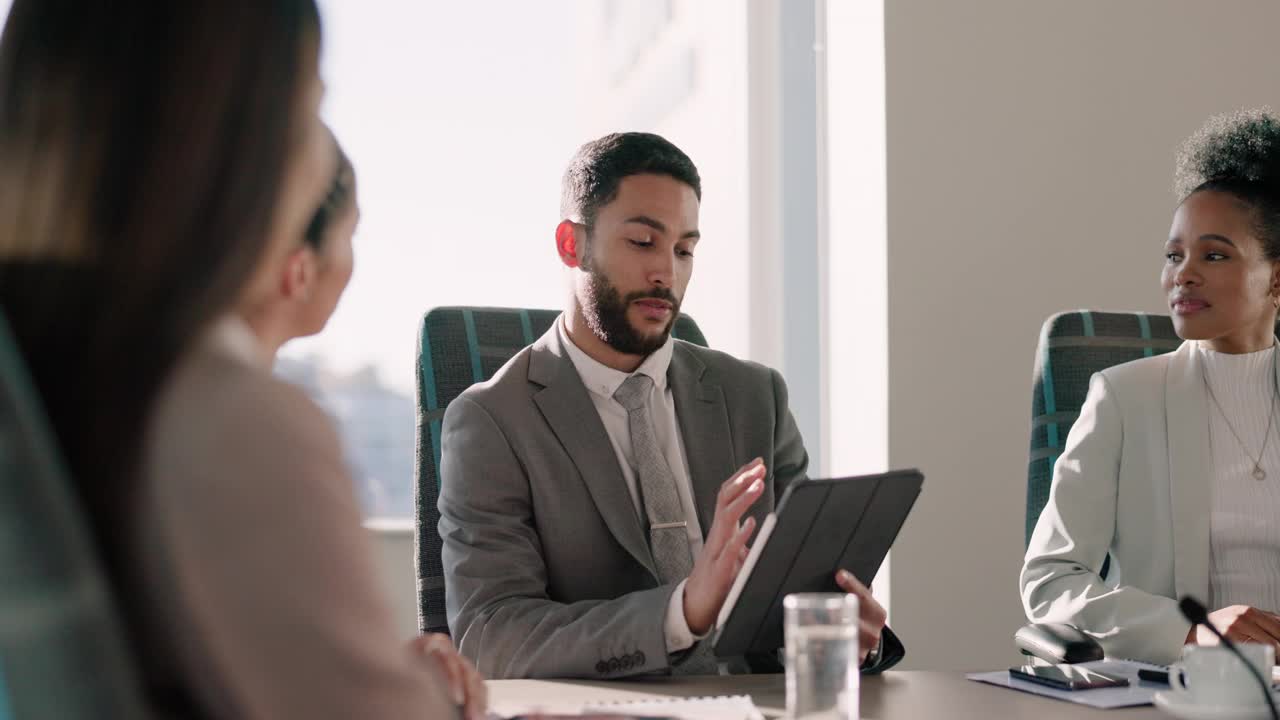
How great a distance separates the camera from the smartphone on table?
135 centimetres

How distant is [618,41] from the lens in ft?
13.5

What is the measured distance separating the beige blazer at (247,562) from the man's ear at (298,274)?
37 centimetres

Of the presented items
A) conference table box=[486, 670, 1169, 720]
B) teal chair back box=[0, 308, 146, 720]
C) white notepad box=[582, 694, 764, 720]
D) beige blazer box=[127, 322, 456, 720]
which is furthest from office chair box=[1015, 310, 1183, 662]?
teal chair back box=[0, 308, 146, 720]

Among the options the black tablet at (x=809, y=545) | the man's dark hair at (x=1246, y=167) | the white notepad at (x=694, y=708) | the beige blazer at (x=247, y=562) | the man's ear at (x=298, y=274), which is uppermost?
the man's dark hair at (x=1246, y=167)

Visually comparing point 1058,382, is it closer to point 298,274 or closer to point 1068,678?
point 1068,678

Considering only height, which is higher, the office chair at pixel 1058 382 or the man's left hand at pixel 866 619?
the office chair at pixel 1058 382

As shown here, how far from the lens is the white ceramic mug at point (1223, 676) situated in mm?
1159

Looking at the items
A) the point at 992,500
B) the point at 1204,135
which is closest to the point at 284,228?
the point at 1204,135

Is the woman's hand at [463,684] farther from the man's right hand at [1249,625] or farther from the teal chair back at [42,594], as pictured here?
the man's right hand at [1249,625]

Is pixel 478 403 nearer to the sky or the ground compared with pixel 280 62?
nearer to the ground

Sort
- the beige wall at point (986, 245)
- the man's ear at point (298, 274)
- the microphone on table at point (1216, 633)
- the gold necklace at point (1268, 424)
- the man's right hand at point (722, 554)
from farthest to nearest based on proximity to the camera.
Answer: the beige wall at point (986, 245) < the gold necklace at point (1268, 424) < the man's right hand at point (722, 554) < the microphone on table at point (1216, 633) < the man's ear at point (298, 274)

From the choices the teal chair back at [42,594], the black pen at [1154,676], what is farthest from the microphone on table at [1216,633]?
the teal chair back at [42,594]

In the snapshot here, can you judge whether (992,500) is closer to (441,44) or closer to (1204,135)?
(1204,135)

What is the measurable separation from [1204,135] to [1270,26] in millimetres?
1182
